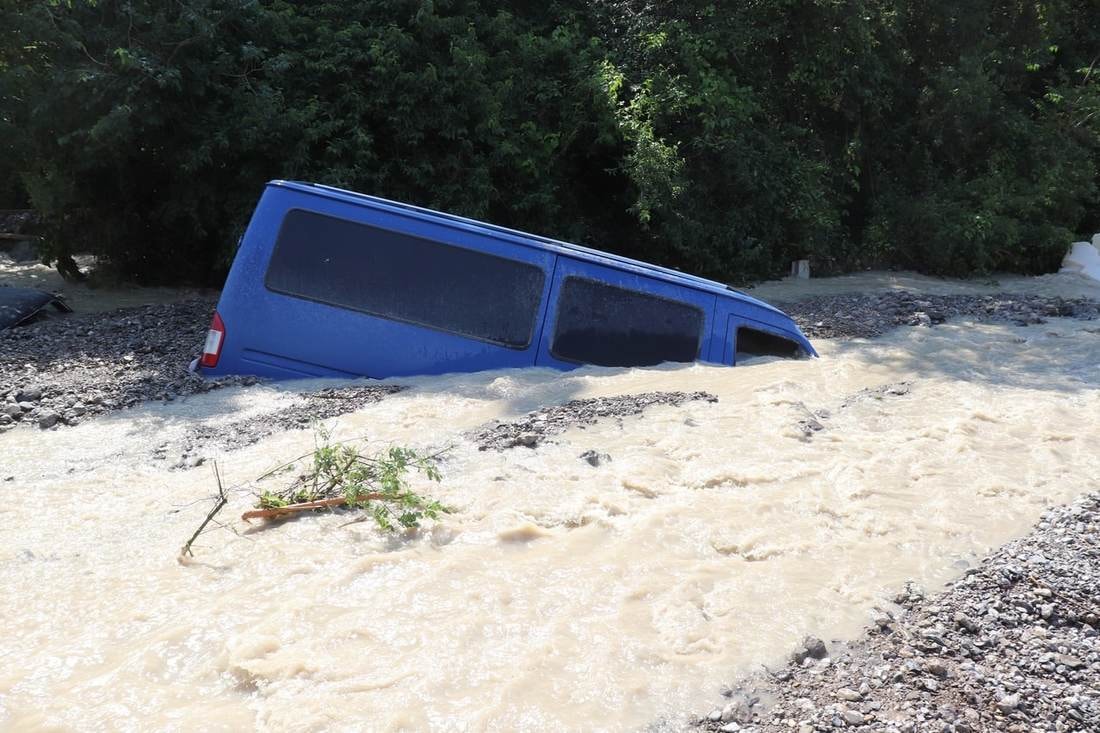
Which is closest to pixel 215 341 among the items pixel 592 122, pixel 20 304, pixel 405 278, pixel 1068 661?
pixel 405 278

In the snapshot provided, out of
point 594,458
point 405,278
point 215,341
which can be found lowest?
point 594,458

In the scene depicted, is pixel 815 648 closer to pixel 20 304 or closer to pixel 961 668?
pixel 961 668

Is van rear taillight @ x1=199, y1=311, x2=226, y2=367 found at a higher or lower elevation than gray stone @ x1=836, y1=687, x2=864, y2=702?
higher

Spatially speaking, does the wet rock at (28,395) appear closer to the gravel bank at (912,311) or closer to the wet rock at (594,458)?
the wet rock at (594,458)

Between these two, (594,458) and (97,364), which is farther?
(97,364)

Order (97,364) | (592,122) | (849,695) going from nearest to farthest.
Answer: (849,695) < (97,364) < (592,122)

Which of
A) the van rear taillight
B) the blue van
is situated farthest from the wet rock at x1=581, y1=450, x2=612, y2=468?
the van rear taillight

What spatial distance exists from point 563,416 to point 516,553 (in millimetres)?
2018

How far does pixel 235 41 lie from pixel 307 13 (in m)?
1.75

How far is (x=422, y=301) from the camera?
Answer: 23.4ft

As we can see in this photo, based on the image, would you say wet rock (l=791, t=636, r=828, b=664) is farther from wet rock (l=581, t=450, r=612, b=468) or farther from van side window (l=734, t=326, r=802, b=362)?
van side window (l=734, t=326, r=802, b=362)

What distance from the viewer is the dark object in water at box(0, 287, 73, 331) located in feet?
34.0

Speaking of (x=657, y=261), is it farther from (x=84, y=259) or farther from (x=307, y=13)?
(x=84, y=259)

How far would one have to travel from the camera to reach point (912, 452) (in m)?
6.43
